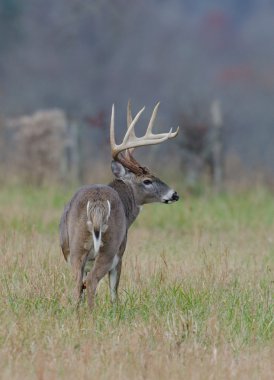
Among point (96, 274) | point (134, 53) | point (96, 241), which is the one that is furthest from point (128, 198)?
point (134, 53)

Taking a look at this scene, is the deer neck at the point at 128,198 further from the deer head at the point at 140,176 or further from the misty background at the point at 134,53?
the misty background at the point at 134,53

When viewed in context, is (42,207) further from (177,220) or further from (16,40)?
(16,40)

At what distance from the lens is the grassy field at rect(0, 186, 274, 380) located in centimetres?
587

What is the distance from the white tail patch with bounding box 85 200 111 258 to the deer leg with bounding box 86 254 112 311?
9 centimetres

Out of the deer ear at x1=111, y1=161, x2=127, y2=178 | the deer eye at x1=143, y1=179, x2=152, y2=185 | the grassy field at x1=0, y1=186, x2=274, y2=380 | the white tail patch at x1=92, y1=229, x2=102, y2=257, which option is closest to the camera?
the grassy field at x1=0, y1=186, x2=274, y2=380

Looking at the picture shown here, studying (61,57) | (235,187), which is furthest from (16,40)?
(235,187)

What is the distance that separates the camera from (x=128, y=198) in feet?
28.8

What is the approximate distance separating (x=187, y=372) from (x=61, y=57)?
42.4 meters

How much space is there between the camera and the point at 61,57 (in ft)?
156

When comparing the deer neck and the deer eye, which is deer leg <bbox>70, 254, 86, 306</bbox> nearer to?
the deer neck

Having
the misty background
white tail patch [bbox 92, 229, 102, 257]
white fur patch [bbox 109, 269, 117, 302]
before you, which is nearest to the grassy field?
white fur patch [bbox 109, 269, 117, 302]

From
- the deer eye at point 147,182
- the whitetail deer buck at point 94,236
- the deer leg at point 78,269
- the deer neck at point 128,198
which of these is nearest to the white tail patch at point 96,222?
the whitetail deer buck at point 94,236

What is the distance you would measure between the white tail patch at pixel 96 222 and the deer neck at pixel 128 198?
116 cm

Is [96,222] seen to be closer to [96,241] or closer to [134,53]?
[96,241]
